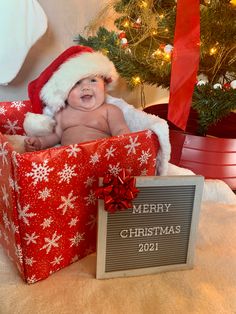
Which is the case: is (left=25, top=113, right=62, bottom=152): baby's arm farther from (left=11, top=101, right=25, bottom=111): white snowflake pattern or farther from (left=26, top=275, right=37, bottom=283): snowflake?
(left=26, top=275, right=37, bottom=283): snowflake

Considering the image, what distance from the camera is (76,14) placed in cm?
119

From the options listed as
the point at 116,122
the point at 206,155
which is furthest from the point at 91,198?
the point at 206,155

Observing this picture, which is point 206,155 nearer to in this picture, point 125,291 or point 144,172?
point 144,172

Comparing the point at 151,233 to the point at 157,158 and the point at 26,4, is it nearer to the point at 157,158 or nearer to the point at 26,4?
the point at 157,158

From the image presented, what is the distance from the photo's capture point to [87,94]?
79cm

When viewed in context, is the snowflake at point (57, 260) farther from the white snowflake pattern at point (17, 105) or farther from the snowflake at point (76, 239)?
the white snowflake pattern at point (17, 105)

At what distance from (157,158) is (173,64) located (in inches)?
9.6

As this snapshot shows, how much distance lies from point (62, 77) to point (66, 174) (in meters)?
0.31

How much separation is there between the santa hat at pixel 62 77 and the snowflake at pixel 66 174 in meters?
0.29

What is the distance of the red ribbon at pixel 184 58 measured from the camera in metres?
0.79

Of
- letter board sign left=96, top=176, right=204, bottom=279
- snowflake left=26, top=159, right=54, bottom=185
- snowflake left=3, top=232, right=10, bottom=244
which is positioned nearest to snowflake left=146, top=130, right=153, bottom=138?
letter board sign left=96, top=176, right=204, bottom=279

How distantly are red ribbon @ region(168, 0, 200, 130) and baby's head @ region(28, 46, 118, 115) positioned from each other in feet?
0.50

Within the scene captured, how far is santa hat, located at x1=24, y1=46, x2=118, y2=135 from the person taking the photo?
30.7 inches

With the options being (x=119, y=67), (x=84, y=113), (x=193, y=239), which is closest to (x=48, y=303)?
(x=193, y=239)
